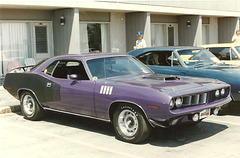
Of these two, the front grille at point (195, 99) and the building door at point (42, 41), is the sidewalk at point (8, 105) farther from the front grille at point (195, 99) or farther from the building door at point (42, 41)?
the building door at point (42, 41)

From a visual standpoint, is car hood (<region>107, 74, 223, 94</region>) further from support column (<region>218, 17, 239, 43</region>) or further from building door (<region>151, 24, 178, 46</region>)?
support column (<region>218, 17, 239, 43</region>)

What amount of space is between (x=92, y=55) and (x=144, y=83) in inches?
55.2

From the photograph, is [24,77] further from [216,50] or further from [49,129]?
[216,50]

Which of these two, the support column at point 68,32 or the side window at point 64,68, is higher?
the support column at point 68,32

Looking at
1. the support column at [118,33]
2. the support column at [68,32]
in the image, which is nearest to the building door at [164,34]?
the support column at [118,33]

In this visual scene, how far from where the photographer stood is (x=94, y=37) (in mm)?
17641

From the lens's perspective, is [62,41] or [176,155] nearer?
[176,155]

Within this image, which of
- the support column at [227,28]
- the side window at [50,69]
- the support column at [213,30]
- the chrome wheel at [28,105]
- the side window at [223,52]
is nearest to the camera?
the side window at [50,69]

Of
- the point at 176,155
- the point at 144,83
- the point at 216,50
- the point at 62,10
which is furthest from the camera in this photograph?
the point at 62,10

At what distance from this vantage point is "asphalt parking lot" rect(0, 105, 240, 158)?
5.56 m

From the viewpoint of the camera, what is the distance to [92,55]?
7152 millimetres

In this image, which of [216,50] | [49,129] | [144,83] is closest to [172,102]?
Result: [144,83]

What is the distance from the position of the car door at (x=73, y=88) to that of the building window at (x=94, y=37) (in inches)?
379

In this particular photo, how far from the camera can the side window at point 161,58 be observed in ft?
29.8
